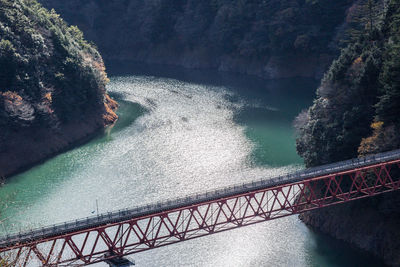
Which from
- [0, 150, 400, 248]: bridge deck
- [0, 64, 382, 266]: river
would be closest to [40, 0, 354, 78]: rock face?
[0, 64, 382, 266]: river

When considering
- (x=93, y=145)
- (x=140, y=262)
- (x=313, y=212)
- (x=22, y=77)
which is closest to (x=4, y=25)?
(x=22, y=77)

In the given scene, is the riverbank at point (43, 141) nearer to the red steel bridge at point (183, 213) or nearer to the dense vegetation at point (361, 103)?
the red steel bridge at point (183, 213)

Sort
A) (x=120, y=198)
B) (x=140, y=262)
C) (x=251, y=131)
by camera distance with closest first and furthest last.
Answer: (x=140, y=262) → (x=120, y=198) → (x=251, y=131)

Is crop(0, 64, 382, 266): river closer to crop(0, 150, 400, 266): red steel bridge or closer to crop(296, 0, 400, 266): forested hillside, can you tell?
crop(296, 0, 400, 266): forested hillside

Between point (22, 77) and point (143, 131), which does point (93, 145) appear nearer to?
point (143, 131)

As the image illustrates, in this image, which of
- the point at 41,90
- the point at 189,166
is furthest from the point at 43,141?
the point at 189,166

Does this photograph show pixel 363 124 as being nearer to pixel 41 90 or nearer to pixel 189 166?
pixel 189 166
